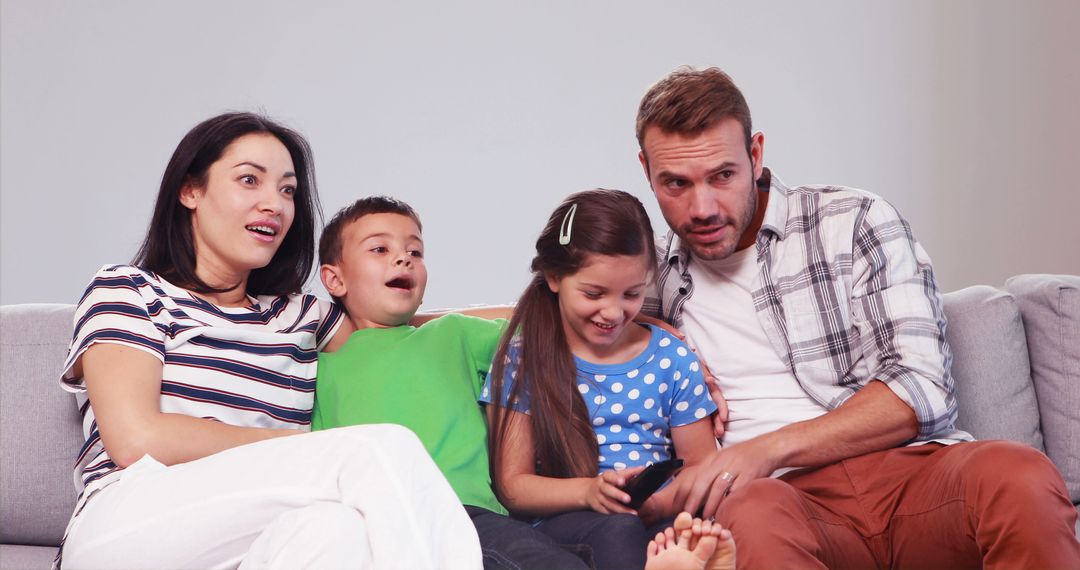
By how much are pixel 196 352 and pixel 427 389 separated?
1.40 ft

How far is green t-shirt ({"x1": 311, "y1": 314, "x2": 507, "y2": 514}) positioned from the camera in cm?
187

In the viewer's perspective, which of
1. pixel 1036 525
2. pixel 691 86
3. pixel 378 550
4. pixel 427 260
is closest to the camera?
pixel 378 550

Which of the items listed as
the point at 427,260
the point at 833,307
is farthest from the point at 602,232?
the point at 427,260

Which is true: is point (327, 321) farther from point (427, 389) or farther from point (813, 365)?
point (813, 365)

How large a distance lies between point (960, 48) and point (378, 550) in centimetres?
279

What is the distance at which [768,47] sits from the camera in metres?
3.23

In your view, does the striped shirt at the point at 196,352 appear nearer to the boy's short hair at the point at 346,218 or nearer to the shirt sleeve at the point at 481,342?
the boy's short hair at the point at 346,218

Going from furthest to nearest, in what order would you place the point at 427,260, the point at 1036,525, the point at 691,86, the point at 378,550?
the point at 427,260 < the point at 691,86 < the point at 1036,525 < the point at 378,550

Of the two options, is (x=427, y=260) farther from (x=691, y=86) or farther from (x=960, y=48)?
(x=960, y=48)

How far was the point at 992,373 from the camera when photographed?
214 centimetres

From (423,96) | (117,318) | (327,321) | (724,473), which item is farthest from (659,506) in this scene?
(423,96)

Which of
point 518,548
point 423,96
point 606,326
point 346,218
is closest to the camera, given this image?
point 518,548

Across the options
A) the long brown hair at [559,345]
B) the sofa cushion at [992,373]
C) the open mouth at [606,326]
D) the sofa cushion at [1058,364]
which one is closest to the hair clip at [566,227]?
the long brown hair at [559,345]

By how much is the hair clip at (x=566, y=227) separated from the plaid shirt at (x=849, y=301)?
29 cm
